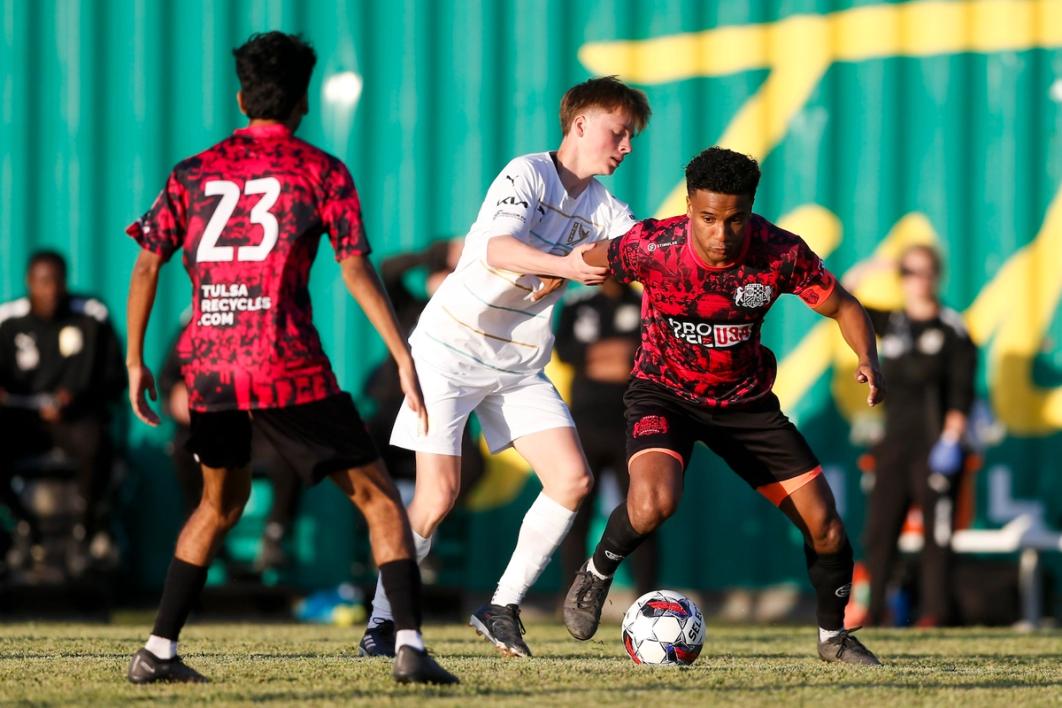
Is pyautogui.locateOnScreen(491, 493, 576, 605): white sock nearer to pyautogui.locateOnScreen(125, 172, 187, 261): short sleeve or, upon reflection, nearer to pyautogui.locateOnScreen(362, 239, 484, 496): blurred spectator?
pyautogui.locateOnScreen(125, 172, 187, 261): short sleeve

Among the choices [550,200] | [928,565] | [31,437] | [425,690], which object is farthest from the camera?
[31,437]

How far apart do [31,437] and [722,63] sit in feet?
14.8

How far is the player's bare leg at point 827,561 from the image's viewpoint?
5195mm

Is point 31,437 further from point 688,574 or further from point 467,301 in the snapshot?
point 467,301

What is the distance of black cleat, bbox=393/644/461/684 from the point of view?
4133 millimetres

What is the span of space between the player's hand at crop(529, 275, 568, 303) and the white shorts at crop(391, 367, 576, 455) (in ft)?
1.07

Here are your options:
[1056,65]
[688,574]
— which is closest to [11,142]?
[688,574]

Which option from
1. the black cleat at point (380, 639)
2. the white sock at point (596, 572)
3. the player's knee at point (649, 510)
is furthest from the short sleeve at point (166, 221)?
the white sock at point (596, 572)

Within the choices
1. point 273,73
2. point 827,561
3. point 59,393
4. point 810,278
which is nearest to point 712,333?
point 810,278

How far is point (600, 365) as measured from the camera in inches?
350

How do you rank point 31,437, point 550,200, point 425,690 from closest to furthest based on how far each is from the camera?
point 425,690
point 550,200
point 31,437

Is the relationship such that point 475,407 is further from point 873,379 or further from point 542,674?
point 873,379

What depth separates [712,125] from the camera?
9.51 meters

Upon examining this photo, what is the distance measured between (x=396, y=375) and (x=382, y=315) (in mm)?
4749
